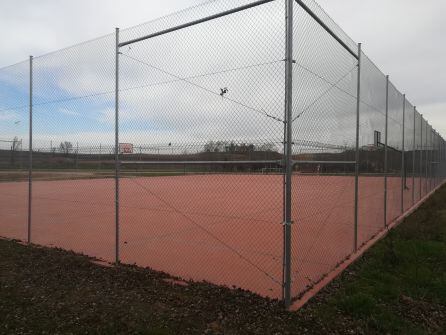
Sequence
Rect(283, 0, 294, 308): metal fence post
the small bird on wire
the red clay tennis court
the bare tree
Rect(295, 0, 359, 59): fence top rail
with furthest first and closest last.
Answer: the bare tree → the red clay tennis court → the small bird on wire → Rect(295, 0, 359, 59): fence top rail → Rect(283, 0, 294, 308): metal fence post

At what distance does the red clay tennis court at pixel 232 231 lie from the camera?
480 centimetres

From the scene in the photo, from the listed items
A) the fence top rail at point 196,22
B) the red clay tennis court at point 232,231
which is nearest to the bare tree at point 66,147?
the red clay tennis court at point 232,231

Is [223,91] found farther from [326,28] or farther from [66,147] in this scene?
[66,147]

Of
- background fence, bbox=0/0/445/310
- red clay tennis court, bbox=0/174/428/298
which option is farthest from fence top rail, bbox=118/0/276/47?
red clay tennis court, bbox=0/174/428/298

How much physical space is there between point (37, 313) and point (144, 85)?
2853 millimetres

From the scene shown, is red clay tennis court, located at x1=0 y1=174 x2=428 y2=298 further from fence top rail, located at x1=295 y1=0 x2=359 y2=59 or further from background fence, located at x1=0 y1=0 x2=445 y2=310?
fence top rail, located at x1=295 y1=0 x2=359 y2=59

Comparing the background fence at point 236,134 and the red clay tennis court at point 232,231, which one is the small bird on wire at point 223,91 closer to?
the background fence at point 236,134

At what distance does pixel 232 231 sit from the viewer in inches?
289

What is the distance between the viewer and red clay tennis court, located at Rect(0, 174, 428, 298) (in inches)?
189

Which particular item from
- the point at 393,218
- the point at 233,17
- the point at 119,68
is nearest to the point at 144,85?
the point at 119,68

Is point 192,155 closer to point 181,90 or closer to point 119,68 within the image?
point 181,90

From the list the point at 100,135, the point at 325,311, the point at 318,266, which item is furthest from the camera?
the point at 100,135

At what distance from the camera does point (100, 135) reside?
218 inches

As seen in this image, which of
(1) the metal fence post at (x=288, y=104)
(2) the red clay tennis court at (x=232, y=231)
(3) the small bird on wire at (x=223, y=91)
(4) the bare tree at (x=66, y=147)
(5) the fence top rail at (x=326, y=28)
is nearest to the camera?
(1) the metal fence post at (x=288, y=104)
